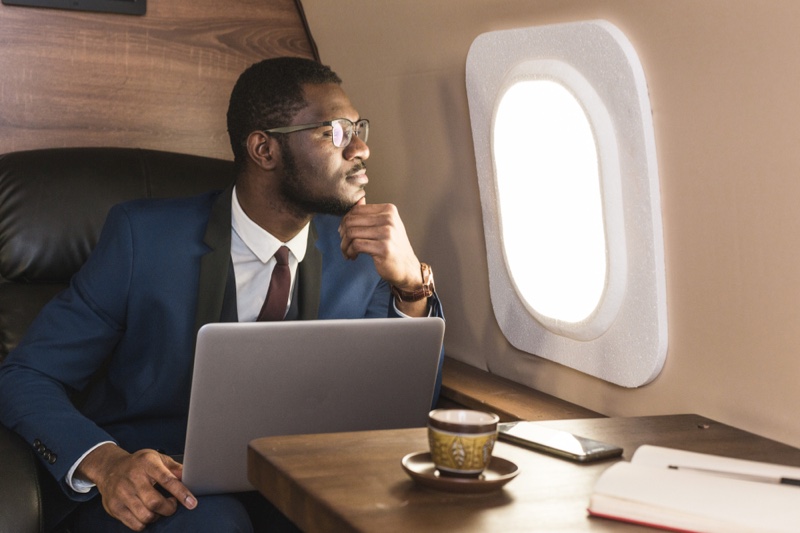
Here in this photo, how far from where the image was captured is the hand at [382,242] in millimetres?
1776

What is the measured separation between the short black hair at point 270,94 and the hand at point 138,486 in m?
0.72

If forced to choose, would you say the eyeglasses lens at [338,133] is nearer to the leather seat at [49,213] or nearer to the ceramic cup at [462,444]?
the leather seat at [49,213]

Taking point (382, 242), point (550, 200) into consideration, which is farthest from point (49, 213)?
point (550, 200)

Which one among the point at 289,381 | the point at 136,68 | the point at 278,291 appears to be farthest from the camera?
the point at 136,68

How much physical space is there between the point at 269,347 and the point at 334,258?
64 cm

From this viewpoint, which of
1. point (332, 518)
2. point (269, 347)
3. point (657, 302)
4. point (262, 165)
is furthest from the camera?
point (262, 165)

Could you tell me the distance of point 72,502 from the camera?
1.68m

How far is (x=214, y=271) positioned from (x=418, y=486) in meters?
0.87

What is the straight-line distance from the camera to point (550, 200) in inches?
73.3

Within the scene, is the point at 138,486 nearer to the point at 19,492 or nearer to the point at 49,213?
the point at 19,492

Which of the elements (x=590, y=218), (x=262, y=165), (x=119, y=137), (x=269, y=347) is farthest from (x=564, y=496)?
(x=119, y=137)

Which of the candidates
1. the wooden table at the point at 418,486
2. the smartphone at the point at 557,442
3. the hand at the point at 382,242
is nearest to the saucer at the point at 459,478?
the wooden table at the point at 418,486

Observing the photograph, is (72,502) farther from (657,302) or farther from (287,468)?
(657,302)

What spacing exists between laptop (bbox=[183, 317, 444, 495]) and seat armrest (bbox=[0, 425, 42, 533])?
11.0 inches
